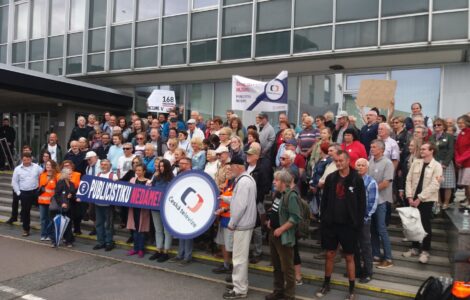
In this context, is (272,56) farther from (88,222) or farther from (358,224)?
(358,224)

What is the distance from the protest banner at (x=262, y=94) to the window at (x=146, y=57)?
24.7 ft

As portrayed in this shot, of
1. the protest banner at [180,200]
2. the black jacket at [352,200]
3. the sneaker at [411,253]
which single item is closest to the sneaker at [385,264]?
the sneaker at [411,253]

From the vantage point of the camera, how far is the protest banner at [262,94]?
10.0 meters

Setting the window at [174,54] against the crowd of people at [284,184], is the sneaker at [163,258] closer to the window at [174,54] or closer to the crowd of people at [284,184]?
the crowd of people at [284,184]

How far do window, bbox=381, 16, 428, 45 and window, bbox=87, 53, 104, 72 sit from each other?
11939 mm

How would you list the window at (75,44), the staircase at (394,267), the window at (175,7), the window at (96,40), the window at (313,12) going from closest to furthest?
the staircase at (394,267) < the window at (313,12) < the window at (175,7) < the window at (96,40) < the window at (75,44)

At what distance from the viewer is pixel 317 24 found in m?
13.6

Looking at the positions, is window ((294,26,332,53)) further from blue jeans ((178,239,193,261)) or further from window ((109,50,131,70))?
blue jeans ((178,239,193,261))

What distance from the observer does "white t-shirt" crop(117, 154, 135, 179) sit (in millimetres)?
8688

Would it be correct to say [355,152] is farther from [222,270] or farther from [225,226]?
[222,270]

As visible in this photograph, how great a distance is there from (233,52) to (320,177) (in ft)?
29.6

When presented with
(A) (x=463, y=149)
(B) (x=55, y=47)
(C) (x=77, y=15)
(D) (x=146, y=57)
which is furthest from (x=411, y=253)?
(B) (x=55, y=47)

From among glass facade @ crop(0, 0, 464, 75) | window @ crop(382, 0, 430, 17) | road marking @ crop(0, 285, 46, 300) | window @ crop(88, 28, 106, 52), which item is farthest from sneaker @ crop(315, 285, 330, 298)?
window @ crop(88, 28, 106, 52)

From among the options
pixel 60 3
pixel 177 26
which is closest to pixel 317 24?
pixel 177 26
